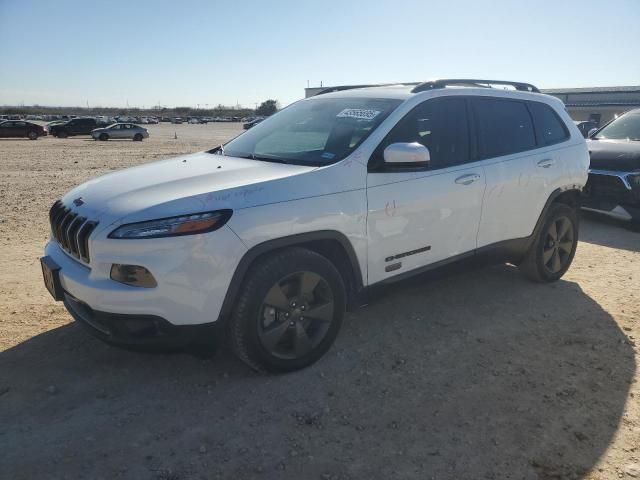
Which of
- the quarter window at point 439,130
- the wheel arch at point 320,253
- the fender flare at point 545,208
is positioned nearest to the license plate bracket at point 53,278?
the wheel arch at point 320,253

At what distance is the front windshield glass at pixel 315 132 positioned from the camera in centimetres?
352

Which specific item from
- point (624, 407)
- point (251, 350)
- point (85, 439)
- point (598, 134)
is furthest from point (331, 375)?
point (598, 134)

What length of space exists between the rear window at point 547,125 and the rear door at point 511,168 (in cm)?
3

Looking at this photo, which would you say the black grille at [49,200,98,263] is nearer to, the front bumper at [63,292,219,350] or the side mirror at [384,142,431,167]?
the front bumper at [63,292,219,350]

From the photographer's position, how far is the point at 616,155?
7.39 meters

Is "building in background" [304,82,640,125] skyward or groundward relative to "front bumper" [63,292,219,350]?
skyward

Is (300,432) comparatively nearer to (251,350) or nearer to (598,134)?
(251,350)

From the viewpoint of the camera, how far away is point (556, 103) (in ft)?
16.7

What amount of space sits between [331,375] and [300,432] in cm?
61

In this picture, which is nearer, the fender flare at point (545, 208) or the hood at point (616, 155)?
the fender flare at point (545, 208)

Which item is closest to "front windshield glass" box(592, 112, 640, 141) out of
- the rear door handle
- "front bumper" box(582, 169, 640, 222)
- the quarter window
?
"front bumper" box(582, 169, 640, 222)

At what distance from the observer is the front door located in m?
3.44

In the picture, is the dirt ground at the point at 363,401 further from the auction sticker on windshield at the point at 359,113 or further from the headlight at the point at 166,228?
the auction sticker on windshield at the point at 359,113

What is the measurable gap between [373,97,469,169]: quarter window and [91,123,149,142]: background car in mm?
33160
